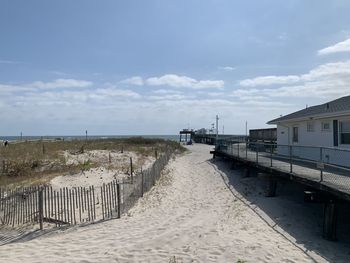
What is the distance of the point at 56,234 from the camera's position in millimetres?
12055

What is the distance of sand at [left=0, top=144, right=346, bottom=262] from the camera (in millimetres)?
9357

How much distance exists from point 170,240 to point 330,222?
495 cm

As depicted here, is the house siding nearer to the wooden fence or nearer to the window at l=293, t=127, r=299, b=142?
the window at l=293, t=127, r=299, b=142

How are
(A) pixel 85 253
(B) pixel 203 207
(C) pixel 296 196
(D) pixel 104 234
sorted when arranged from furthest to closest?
1. (C) pixel 296 196
2. (B) pixel 203 207
3. (D) pixel 104 234
4. (A) pixel 85 253

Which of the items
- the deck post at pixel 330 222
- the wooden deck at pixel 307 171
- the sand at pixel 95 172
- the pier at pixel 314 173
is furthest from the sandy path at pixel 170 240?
the sand at pixel 95 172

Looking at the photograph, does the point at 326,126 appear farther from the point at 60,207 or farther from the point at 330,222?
the point at 60,207

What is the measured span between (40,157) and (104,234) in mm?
20372

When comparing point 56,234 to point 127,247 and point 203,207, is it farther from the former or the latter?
point 203,207

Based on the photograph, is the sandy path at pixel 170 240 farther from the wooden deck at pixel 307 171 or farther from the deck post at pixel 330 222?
the wooden deck at pixel 307 171

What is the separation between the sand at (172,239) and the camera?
30.7 feet

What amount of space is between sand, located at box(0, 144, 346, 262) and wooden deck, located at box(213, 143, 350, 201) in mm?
2023

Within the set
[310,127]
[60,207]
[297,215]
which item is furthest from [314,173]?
[60,207]

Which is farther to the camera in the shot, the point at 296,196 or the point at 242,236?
the point at 296,196

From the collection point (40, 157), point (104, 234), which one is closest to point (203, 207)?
point (104, 234)
